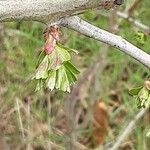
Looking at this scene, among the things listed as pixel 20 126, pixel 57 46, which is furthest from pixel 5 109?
pixel 57 46

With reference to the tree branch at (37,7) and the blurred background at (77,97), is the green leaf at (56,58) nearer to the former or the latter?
the tree branch at (37,7)

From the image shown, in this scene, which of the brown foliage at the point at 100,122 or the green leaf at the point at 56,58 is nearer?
the green leaf at the point at 56,58

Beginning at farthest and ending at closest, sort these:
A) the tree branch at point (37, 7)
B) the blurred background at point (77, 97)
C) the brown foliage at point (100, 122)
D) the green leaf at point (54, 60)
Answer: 1. the brown foliage at point (100, 122)
2. the blurred background at point (77, 97)
3. the green leaf at point (54, 60)
4. the tree branch at point (37, 7)

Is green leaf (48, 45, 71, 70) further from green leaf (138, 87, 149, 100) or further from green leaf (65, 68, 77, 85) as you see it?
green leaf (138, 87, 149, 100)

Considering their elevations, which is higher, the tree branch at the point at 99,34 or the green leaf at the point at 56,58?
the tree branch at the point at 99,34

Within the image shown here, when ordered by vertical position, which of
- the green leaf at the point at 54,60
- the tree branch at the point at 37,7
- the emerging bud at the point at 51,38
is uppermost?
the tree branch at the point at 37,7

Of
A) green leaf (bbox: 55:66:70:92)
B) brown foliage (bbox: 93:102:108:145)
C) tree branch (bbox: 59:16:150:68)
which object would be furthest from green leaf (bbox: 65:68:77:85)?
brown foliage (bbox: 93:102:108:145)

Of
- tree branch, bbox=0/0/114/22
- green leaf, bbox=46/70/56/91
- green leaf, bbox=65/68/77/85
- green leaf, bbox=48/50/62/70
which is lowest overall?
green leaf, bbox=46/70/56/91

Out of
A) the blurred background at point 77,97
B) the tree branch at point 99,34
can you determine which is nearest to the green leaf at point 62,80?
the tree branch at point 99,34
